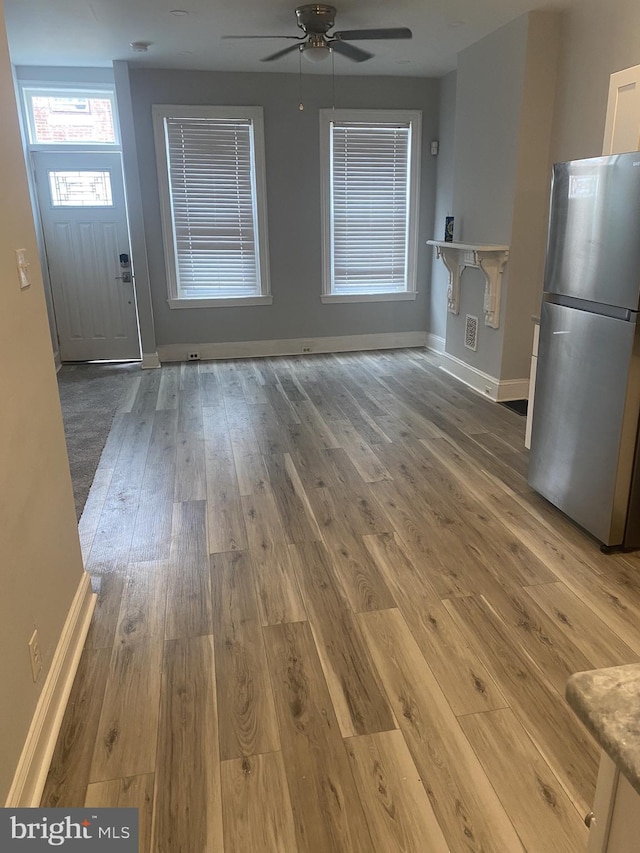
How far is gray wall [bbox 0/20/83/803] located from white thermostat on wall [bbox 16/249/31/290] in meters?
0.03

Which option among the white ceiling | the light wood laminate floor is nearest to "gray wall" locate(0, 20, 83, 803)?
the light wood laminate floor

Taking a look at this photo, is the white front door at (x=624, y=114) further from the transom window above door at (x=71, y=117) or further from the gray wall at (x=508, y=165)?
the transom window above door at (x=71, y=117)

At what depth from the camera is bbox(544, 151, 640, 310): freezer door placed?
2.38 m

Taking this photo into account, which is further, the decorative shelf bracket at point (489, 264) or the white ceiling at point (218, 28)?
the decorative shelf bracket at point (489, 264)

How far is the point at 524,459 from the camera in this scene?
3.86 m

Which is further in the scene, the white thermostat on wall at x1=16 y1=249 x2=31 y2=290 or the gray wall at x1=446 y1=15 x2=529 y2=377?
the gray wall at x1=446 y1=15 x2=529 y2=377

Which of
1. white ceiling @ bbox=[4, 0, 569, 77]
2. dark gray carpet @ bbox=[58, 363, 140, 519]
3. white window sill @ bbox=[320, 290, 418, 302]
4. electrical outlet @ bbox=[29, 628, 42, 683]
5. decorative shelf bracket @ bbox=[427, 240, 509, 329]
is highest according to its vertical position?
white ceiling @ bbox=[4, 0, 569, 77]

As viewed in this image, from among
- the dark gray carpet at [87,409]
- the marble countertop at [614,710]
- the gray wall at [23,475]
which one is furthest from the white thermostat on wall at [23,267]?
the marble countertop at [614,710]

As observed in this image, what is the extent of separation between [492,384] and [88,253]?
428 cm

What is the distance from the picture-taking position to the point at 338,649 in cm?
219

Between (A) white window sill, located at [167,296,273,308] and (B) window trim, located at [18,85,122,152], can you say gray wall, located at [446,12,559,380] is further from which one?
(B) window trim, located at [18,85,122,152]

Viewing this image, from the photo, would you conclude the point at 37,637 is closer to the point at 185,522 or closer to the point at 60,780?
the point at 60,780

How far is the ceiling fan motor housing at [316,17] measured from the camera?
4012 millimetres

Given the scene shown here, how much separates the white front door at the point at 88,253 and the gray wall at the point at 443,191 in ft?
10.8
